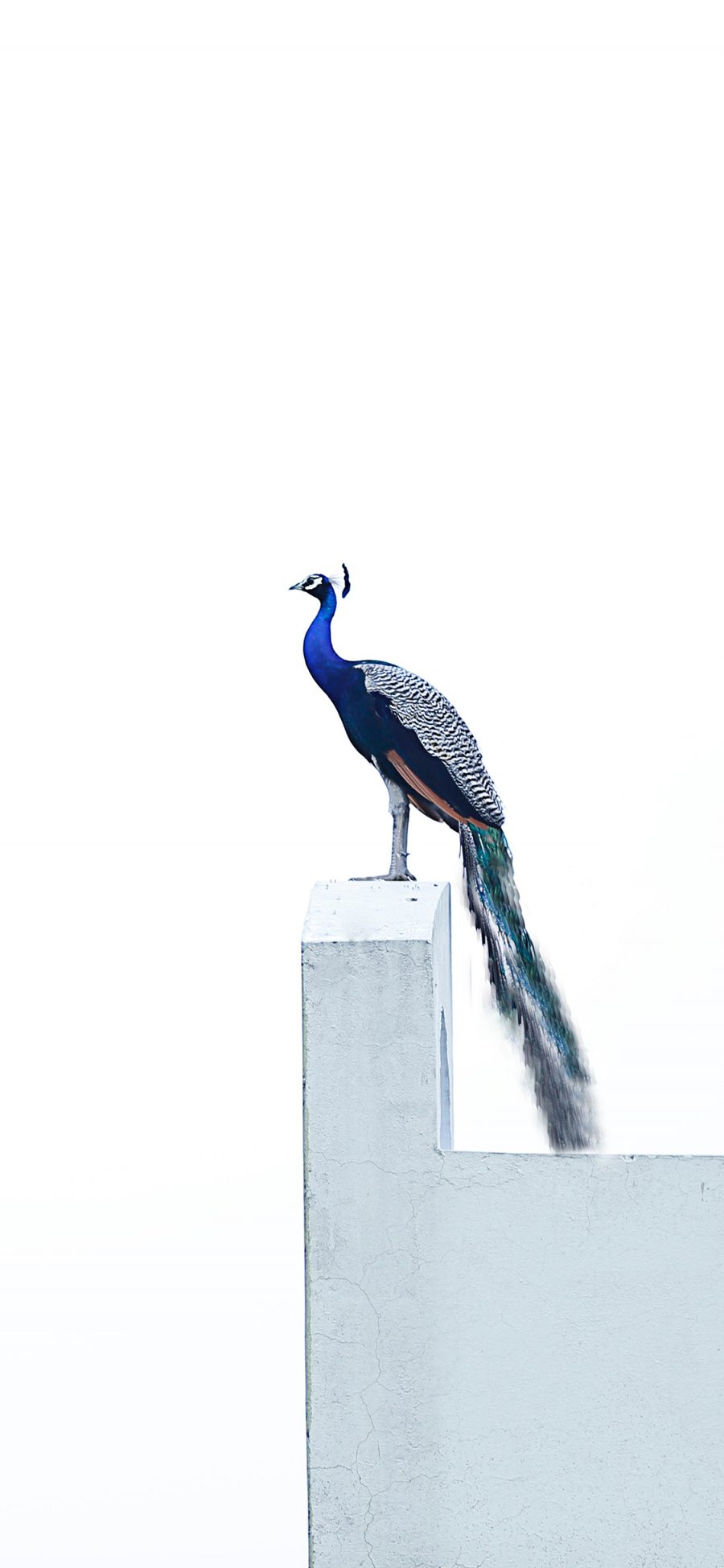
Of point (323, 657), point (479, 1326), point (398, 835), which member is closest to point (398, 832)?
point (398, 835)

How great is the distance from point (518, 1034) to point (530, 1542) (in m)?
1.74

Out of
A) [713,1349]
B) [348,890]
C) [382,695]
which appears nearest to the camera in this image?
[713,1349]

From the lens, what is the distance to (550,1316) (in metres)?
5.28

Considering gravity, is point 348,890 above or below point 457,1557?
above

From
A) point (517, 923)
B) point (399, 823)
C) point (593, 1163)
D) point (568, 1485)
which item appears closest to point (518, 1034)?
point (517, 923)

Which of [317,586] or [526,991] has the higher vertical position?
[317,586]

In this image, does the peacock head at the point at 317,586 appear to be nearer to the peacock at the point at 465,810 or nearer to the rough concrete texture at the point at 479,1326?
the peacock at the point at 465,810

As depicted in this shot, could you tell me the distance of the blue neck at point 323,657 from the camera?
6367 millimetres

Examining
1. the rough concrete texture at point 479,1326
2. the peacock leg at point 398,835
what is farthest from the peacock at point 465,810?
the rough concrete texture at point 479,1326

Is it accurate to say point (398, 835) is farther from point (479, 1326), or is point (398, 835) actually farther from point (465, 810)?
point (479, 1326)

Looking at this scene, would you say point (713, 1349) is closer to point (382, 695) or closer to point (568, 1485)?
point (568, 1485)

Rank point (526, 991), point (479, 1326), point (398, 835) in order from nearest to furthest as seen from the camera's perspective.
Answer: point (479, 1326)
point (398, 835)
point (526, 991)

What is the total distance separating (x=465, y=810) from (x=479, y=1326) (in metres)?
1.77

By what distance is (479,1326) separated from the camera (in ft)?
17.4
